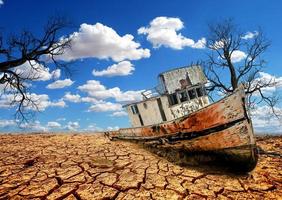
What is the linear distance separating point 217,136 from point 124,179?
2.48 metres

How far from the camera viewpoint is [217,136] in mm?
6332

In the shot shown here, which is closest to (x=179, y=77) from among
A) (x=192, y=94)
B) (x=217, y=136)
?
(x=192, y=94)

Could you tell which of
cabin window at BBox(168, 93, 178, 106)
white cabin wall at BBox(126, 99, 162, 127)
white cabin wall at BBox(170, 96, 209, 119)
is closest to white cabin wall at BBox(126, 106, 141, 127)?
white cabin wall at BBox(126, 99, 162, 127)

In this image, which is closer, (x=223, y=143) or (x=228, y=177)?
(x=228, y=177)

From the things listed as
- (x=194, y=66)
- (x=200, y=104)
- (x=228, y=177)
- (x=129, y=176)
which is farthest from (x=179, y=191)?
(x=194, y=66)

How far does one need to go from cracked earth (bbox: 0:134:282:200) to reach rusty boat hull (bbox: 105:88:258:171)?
17.4 inches

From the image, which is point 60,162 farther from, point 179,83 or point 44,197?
point 179,83

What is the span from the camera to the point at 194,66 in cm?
1104

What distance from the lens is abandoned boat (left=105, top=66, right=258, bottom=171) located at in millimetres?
5980

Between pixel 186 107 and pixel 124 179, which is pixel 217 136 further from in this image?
pixel 186 107

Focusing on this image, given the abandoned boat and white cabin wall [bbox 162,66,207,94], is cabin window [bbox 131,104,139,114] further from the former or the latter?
white cabin wall [bbox 162,66,207,94]

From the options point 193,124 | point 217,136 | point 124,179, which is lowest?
point 124,179

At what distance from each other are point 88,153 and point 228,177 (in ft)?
13.5

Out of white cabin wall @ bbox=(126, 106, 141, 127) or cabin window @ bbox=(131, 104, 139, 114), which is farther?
white cabin wall @ bbox=(126, 106, 141, 127)
